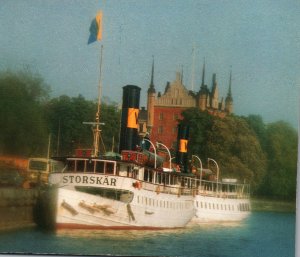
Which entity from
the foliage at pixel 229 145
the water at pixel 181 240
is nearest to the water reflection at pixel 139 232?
the water at pixel 181 240

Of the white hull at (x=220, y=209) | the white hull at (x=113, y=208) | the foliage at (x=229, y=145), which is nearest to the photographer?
the white hull at (x=113, y=208)

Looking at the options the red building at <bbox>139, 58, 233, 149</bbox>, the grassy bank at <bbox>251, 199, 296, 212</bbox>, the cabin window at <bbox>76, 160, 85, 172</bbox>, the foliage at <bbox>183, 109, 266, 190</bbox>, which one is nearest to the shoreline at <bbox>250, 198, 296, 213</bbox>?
the grassy bank at <bbox>251, 199, 296, 212</bbox>

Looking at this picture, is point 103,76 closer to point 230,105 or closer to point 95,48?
point 95,48

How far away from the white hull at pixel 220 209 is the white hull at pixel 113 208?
9.6 inches

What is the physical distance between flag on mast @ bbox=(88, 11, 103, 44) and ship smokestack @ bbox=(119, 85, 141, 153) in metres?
0.73

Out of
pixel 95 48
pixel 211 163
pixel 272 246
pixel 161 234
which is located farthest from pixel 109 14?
pixel 272 246

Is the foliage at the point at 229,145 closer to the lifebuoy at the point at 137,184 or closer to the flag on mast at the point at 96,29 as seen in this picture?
the lifebuoy at the point at 137,184

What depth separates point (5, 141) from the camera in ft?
21.3

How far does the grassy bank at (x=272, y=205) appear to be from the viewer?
6.86m

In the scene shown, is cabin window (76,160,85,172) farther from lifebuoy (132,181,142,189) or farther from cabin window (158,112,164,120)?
cabin window (158,112,164,120)

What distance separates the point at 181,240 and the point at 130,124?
1386 millimetres

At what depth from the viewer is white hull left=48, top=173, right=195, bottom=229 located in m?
6.53

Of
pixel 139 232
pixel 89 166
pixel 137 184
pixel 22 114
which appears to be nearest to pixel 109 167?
pixel 89 166

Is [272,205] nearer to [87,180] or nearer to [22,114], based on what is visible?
[87,180]
